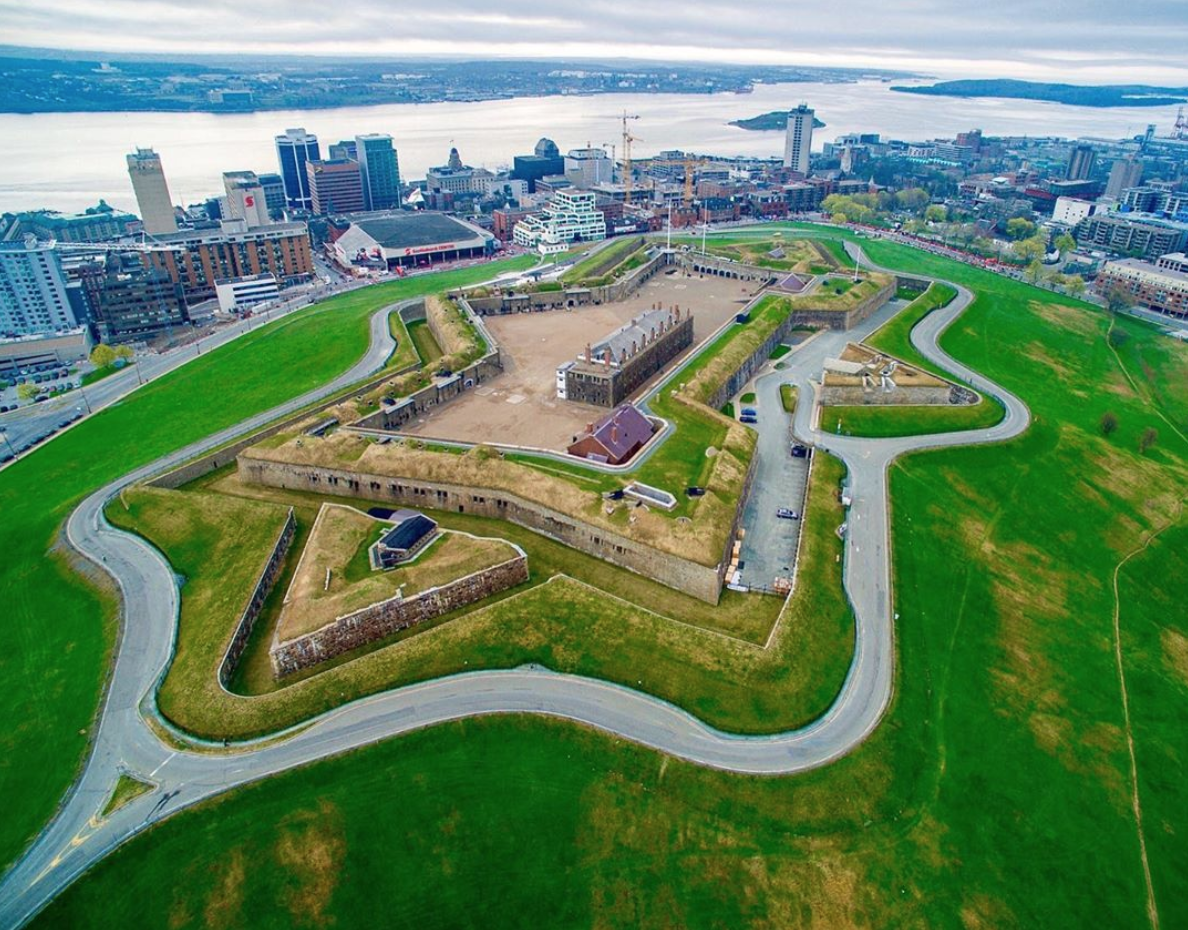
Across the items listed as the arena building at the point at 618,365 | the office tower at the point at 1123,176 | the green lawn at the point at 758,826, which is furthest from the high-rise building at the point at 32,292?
the office tower at the point at 1123,176

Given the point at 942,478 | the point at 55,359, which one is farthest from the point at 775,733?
the point at 55,359

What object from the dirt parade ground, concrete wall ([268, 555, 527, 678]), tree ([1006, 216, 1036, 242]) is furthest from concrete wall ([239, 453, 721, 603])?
tree ([1006, 216, 1036, 242])

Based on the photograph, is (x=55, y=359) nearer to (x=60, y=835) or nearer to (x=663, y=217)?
(x=60, y=835)

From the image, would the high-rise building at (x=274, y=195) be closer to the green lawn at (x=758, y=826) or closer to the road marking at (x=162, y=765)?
the road marking at (x=162, y=765)

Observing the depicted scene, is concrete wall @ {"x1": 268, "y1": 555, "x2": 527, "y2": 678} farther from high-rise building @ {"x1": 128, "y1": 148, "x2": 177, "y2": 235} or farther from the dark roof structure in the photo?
high-rise building @ {"x1": 128, "y1": 148, "x2": 177, "y2": 235}

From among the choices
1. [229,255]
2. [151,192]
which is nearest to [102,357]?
[229,255]

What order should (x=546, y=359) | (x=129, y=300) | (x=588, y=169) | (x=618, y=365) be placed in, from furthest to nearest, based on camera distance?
1. (x=588, y=169)
2. (x=129, y=300)
3. (x=546, y=359)
4. (x=618, y=365)

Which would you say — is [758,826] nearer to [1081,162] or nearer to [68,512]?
[68,512]
